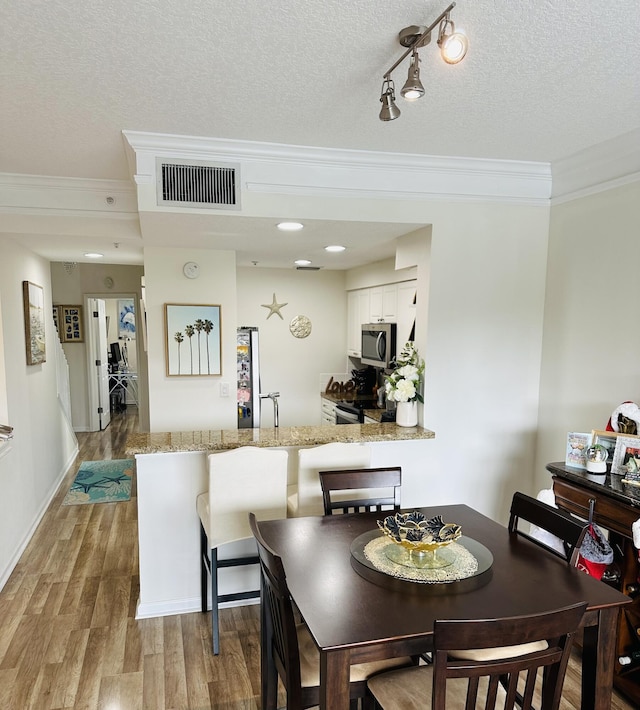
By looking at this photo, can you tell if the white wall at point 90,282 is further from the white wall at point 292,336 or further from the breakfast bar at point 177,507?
the breakfast bar at point 177,507

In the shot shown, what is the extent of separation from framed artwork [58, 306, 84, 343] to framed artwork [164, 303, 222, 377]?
4272 mm

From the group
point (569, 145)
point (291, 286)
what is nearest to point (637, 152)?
point (569, 145)

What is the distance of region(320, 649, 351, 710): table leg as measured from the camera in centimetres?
Result: 130

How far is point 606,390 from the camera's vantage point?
264 centimetres

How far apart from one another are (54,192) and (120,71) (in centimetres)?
165

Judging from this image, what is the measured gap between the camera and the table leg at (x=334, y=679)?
130cm

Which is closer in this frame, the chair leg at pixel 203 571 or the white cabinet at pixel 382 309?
the chair leg at pixel 203 571

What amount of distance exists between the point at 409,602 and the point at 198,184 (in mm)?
2140

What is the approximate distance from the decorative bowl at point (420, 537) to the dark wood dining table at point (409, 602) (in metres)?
0.15

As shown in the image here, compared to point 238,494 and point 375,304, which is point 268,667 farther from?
point 375,304

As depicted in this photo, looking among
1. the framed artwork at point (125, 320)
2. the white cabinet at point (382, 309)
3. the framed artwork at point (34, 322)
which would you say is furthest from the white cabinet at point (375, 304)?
the framed artwork at point (125, 320)

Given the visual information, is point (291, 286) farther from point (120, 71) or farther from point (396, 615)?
point (396, 615)

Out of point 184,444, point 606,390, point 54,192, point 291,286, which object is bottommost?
point 184,444

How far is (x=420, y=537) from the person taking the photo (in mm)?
1758
